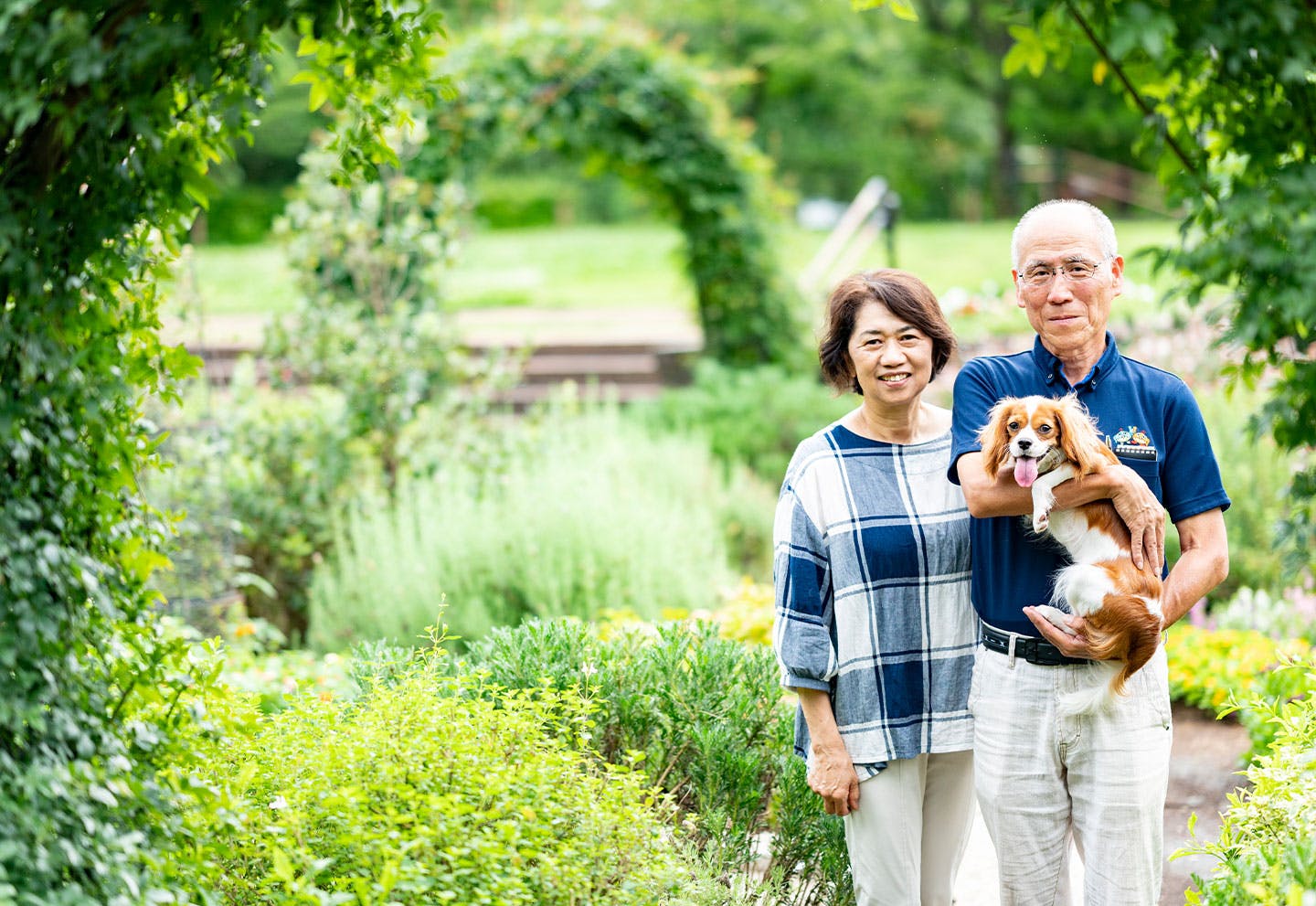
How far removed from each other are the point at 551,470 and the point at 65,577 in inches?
176

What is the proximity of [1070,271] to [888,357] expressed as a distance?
17.9 inches

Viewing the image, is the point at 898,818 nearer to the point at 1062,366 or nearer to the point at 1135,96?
the point at 1062,366

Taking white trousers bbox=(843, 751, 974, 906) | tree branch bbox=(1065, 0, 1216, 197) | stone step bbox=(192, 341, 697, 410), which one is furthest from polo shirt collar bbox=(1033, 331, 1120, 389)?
stone step bbox=(192, 341, 697, 410)

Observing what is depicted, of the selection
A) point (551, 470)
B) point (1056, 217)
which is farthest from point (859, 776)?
point (551, 470)

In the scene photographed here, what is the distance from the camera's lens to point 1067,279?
111 inches

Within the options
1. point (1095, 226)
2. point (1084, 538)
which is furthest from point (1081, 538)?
point (1095, 226)

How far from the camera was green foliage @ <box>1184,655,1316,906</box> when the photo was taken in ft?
8.33

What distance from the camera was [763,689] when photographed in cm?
378

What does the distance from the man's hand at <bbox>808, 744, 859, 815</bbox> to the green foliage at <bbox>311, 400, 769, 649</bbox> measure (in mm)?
2890

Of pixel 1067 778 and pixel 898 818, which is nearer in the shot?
pixel 1067 778

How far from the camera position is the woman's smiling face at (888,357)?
299cm

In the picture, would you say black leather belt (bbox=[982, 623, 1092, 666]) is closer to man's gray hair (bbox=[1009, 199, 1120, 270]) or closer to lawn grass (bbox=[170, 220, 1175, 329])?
man's gray hair (bbox=[1009, 199, 1120, 270])

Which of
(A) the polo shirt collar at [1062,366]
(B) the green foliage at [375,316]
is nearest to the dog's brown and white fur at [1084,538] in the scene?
(A) the polo shirt collar at [1062,366]

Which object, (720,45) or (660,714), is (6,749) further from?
(720,45)
